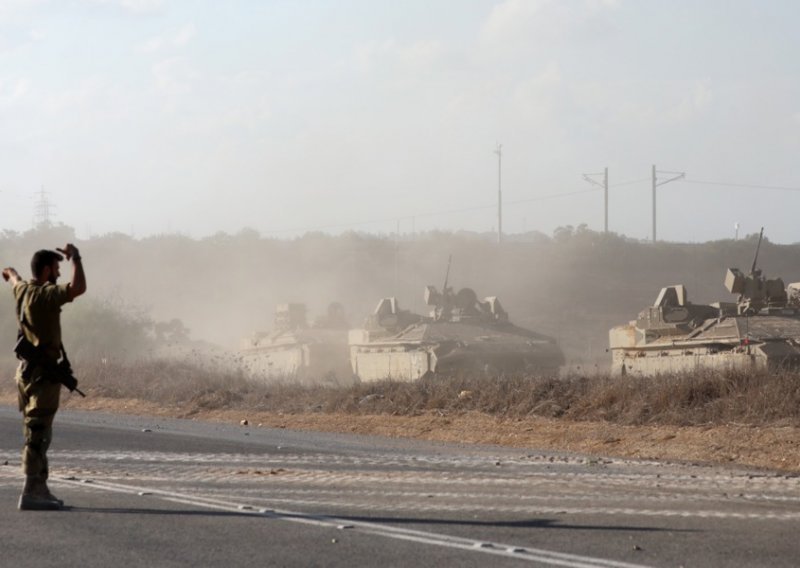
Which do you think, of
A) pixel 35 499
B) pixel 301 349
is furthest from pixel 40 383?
pixel 301 349

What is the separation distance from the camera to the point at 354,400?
22.8 m

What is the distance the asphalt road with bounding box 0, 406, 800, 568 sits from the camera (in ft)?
24.7

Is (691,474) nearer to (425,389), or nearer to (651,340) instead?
(425,389)

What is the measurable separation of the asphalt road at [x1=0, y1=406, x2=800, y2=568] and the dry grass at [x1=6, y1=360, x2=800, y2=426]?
12.3 feet

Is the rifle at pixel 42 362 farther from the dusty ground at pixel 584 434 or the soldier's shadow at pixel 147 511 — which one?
the dusty ground at pixel 584 434

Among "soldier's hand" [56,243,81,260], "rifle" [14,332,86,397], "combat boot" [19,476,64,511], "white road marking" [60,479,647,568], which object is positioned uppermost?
"soldier's hand" [56,243,81,260]

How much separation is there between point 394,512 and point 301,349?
29121 mm

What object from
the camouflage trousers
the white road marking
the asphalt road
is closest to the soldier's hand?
the camouflage trousers

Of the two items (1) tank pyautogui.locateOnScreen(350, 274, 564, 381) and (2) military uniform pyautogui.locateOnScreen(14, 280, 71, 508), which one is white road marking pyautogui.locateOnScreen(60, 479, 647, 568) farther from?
(1) tank pyautogui.locateOnScreen(350, 274, 564, 381)

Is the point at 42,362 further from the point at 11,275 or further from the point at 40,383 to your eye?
the point at 11,275

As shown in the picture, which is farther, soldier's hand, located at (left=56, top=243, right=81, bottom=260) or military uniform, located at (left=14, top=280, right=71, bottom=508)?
military uniform, located at (left=14, top=280, right=71, bottom=508)

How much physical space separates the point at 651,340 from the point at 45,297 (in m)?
20.4

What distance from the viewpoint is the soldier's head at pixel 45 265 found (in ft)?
31.7

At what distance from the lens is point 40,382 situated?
9461 millimetres
